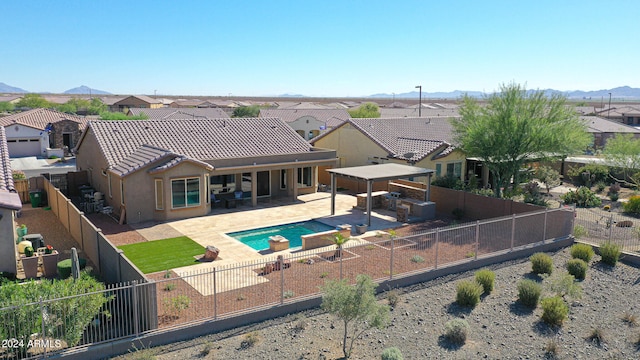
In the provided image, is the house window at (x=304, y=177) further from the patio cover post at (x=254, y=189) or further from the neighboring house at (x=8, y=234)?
the neighboring house at (x=8, y=234)

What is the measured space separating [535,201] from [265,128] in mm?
17354

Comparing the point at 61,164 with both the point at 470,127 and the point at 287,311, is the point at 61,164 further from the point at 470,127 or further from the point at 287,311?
the point at 287,311

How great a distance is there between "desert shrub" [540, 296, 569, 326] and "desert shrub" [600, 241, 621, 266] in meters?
5.86

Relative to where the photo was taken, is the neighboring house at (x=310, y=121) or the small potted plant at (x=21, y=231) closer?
the small potted plant at (x=21, y=231)

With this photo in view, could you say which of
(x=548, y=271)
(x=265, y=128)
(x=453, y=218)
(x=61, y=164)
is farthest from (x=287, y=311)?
(x=61, y=164)

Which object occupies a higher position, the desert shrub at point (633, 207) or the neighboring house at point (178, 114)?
the neighboring house at point (178, 114)

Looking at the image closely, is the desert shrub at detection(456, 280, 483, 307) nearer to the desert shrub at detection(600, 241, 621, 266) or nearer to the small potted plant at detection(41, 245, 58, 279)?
the desert shrub at detection(600, 241, 621, 266)

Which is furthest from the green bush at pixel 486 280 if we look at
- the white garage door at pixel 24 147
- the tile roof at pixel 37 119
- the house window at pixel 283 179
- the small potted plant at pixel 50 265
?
the white garage door at pixel 24 147

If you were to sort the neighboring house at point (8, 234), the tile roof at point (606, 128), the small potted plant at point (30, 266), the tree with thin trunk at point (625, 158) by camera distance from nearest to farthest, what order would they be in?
the neighboring house at point (8, 234)
the small potted plant at point (30, 266)
the tree with thin trunk at point (625, 158)
the tile roof at point (606, 128)

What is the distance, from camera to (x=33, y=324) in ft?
39.2

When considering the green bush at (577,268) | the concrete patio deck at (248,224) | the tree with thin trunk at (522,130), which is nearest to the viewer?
the green bush at (577,268)

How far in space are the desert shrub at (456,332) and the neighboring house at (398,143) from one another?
19.8m

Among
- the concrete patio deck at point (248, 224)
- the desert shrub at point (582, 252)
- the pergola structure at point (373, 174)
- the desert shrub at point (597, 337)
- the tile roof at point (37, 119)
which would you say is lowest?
the desert shrub at point (597, 337)

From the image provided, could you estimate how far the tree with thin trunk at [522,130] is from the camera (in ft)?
90.0
